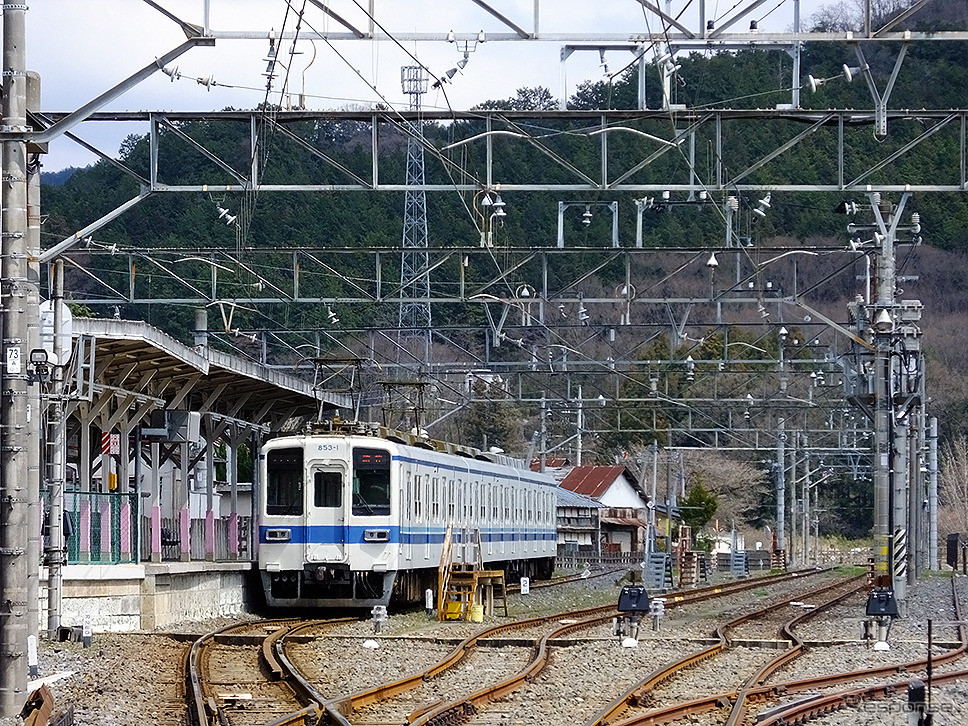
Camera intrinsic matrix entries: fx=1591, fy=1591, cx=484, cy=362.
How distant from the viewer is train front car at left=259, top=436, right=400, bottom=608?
1994cm

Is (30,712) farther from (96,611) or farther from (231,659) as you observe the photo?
(96,611)

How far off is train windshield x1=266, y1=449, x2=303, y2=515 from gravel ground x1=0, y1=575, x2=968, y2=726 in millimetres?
1707

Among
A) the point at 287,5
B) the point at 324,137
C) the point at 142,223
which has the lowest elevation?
the point at 287,5

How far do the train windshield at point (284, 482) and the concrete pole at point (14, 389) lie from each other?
10.6 metres

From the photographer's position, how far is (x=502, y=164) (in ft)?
149

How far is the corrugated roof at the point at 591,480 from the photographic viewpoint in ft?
235

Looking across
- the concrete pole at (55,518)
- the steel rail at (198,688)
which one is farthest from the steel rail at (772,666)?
the concrete pole at (55,518)

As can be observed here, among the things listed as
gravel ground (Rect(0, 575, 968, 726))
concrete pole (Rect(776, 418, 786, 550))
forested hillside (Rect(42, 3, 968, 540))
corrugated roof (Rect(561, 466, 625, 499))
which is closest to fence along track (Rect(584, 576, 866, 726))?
gravel ground (Rect(0, 575, 968, 726))

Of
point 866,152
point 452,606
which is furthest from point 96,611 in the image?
point 866,152

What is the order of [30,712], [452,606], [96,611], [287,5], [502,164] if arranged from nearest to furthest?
[30,712], [287,5], [96,611], [452,606], [502,164]

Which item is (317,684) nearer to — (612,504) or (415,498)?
(415,498)

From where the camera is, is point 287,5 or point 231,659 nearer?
point 287,5

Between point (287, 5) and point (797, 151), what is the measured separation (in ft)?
125

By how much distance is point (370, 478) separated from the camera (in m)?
20.1
